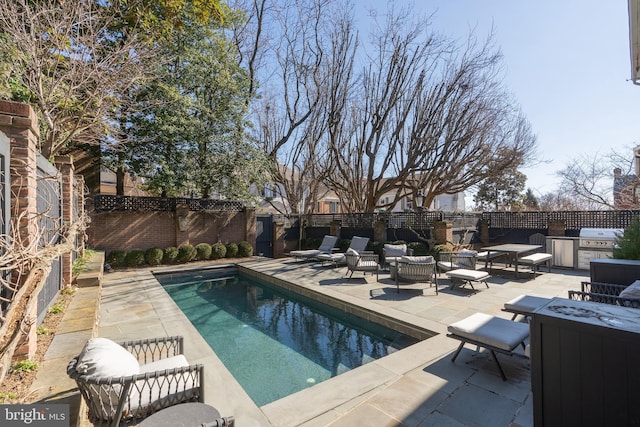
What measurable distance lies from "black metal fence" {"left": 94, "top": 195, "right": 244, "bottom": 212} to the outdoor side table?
→ 12110 mm

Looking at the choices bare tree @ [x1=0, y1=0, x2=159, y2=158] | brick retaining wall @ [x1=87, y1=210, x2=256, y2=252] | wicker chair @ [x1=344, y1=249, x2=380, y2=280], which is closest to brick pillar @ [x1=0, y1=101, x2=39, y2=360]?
bare tree @ [x1=0, y1=0, x2=159, y2=158]

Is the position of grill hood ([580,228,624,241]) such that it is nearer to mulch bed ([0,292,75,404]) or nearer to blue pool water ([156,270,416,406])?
blue pool water ([156,270,416,406])

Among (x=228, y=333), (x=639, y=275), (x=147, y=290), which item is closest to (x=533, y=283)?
(x=639, y=275)

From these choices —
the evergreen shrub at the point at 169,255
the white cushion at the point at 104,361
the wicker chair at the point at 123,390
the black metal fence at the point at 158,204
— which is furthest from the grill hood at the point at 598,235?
the evergreen shrub at the point at 169,255

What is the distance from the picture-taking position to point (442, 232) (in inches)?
420

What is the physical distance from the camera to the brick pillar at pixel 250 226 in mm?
14391

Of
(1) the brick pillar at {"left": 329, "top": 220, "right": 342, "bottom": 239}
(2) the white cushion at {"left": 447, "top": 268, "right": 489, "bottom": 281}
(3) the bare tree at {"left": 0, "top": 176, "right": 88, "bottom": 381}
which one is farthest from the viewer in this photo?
(1) the brick pillar at {"left": 329, "top": 220, "right": 342, "bottom": 239}

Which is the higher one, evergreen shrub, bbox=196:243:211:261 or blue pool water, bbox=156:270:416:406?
evergreen shrub, bbox=196:243:211:261

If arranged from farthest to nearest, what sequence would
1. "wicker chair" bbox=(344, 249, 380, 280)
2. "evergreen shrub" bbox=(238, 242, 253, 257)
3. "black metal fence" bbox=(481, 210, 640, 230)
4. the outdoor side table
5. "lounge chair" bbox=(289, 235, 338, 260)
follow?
"evergreen shrub" bbox=(238, 242, 253, 257)
"lounge chair" bbox=(289, 235, 338, 260)
"black metal fence" bbox=(481, 210, 640, 230)
"wicker chair" bbox=(344, 249, 380, 280)
the outdoor side table

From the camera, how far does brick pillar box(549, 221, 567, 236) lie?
11047mm

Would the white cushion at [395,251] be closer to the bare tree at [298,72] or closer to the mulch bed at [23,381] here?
the bare tree at [298,72]

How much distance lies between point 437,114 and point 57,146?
1260 cm

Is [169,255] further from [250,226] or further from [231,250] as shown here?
[250,226]

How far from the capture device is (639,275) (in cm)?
414
